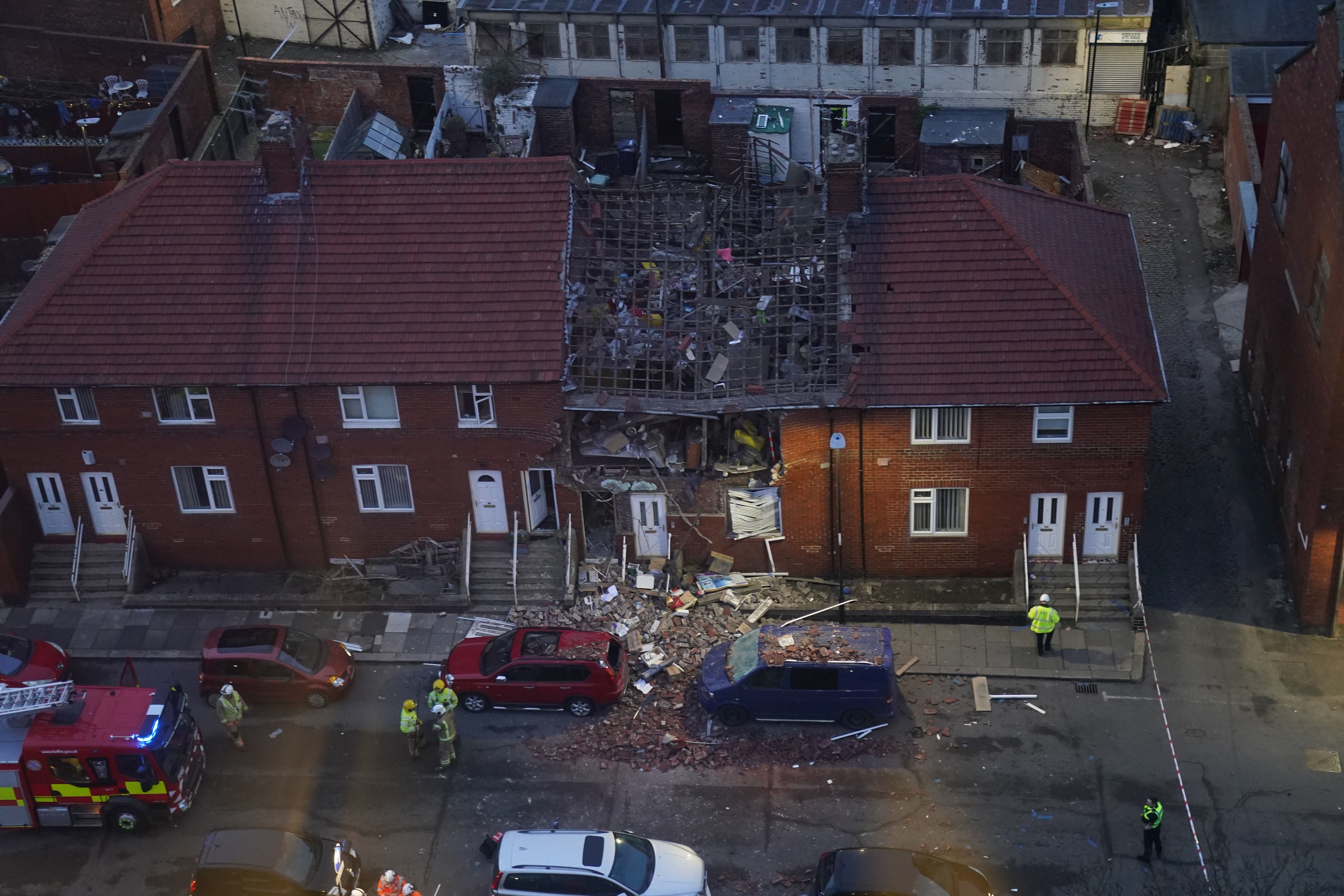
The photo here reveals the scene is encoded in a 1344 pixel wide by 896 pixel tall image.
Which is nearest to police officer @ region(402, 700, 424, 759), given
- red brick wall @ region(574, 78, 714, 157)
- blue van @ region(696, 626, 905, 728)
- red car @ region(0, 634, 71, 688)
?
blue van @ region(696, 626, 905, 728)

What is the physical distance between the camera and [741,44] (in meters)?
50.1

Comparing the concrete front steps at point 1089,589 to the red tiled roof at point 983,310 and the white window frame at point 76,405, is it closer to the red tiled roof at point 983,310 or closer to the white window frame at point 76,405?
the red tiled roof at point 983,310

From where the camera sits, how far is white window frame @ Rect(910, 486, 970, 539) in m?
34.9

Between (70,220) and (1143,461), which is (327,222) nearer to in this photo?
(70,220)

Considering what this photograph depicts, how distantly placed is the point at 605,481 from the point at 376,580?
6092 millimetres

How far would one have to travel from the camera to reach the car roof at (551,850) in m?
27.6

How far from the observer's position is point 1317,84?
33.6m

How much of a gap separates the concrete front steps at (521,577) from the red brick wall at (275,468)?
2.74 feet

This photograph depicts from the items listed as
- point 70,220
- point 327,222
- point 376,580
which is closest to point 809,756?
point 376,580

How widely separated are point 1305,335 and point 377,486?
2098 cm

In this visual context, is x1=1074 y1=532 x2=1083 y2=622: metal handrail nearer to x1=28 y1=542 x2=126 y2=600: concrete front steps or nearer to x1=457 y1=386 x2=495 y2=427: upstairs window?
x1=457 y1=386 x2=495 y2=427: upstairs window

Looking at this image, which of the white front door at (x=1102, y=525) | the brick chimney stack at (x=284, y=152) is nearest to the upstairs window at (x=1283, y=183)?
the white front door at (x=1102, y=525)

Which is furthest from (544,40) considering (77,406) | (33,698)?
(33,698)

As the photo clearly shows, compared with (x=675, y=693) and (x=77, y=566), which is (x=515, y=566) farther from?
(x=77, y=566)
